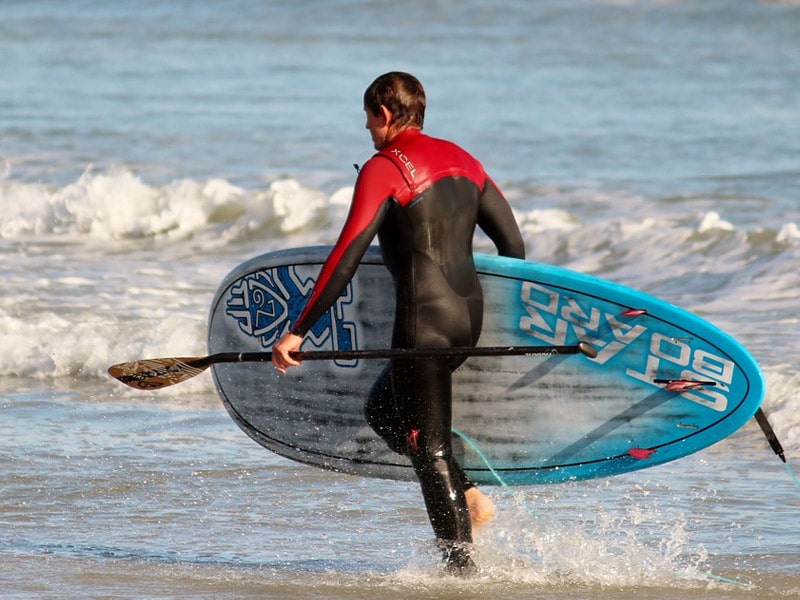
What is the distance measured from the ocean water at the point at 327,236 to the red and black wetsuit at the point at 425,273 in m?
0.42

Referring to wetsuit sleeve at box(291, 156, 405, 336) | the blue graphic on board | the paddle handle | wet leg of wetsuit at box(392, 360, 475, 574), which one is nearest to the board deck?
the blue graphic on board

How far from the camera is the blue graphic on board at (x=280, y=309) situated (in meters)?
4.75

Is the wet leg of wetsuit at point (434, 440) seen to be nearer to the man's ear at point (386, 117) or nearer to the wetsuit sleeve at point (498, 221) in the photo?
the wetsuit sleeve at point (498, 221)

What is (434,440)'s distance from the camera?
4.16 meters

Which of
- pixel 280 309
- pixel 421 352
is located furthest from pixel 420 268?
pixel 280 309

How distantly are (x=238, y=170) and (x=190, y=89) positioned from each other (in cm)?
615

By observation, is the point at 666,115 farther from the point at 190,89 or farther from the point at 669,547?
the point at 669,547

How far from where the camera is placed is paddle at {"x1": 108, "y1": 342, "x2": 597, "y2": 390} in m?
4.05

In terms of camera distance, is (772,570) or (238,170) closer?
(772,570)

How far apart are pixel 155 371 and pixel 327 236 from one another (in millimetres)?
7349

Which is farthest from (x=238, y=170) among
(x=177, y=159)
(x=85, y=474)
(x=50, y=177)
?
(x=85, y=474)

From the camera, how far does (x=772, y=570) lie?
443 centimetres

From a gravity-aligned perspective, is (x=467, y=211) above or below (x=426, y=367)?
above

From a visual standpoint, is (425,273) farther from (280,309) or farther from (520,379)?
(280,309)
